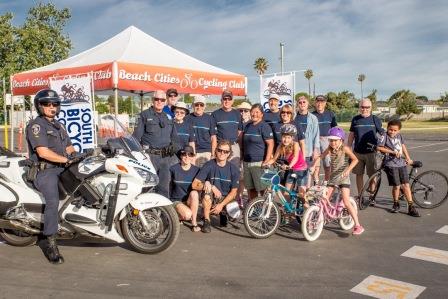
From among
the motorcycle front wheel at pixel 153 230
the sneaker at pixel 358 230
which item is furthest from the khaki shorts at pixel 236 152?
the motorcycle front wheel at pixel 153 230

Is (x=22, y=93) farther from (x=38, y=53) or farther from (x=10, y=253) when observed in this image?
(x=38, y=53)

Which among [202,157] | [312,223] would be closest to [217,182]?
[202,157]

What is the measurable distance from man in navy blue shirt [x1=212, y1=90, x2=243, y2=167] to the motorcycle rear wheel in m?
3.15

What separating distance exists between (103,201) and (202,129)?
2.65 meters

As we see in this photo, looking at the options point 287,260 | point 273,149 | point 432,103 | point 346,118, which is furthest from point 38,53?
point 432,103

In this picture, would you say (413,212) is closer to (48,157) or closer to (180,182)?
(180,182)

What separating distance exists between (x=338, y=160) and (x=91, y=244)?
134 inches

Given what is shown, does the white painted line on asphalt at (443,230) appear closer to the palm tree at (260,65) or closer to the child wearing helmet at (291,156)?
the child wearing helmet at (291,156)

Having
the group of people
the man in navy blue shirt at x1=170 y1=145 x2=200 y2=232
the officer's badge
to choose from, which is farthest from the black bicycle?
the officer's badge

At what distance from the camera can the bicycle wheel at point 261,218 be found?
5.62 metres

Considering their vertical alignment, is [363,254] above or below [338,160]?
below

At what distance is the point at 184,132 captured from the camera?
6.81 meters

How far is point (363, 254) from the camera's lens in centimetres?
497

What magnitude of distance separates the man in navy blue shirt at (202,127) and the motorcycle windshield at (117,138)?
1.75 m
